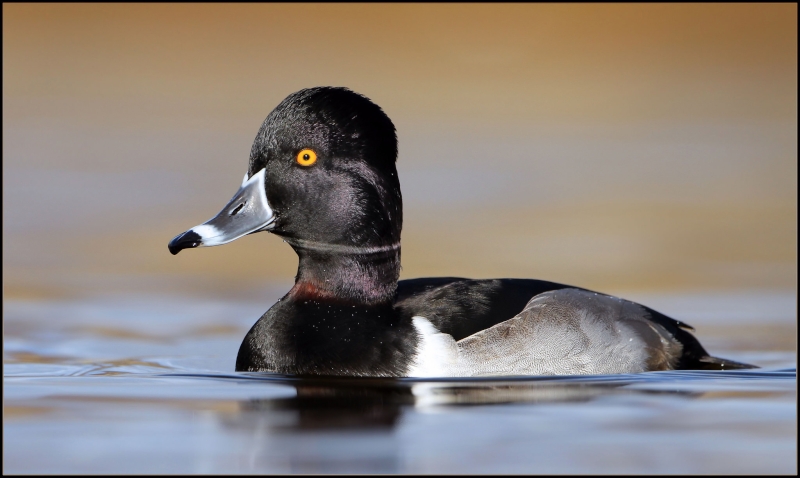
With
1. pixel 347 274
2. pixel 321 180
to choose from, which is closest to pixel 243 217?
A: pixel 321 180

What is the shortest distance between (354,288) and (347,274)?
0.27 feet

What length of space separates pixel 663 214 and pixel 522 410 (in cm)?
820

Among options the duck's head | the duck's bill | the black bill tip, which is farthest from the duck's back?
the black bill tip

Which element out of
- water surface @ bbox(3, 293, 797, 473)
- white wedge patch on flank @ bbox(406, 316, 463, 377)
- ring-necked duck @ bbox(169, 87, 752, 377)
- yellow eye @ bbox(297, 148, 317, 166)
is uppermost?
yellow eye @ bbox(297, 148, 317, 166)

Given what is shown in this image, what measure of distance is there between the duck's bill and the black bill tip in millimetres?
35

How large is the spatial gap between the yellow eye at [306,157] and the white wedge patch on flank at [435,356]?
105cm

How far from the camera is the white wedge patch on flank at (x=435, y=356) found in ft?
21.1

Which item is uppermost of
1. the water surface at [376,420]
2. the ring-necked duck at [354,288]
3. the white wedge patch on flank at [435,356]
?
the ring-necked duck at [354,288]

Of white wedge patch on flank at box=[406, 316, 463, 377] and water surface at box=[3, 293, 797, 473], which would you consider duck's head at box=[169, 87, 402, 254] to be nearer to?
white wedge patch on flank at box=[406, 316, 463, 377]

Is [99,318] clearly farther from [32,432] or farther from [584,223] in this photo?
[584,223]

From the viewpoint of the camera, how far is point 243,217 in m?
6.79

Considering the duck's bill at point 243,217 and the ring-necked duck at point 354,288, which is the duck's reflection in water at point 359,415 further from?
the duck's bill at point 243,217

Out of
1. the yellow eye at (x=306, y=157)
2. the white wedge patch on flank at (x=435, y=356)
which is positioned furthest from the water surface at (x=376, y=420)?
the yellow eye at (x=306, y=157)

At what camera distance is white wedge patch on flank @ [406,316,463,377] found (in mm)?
6438
